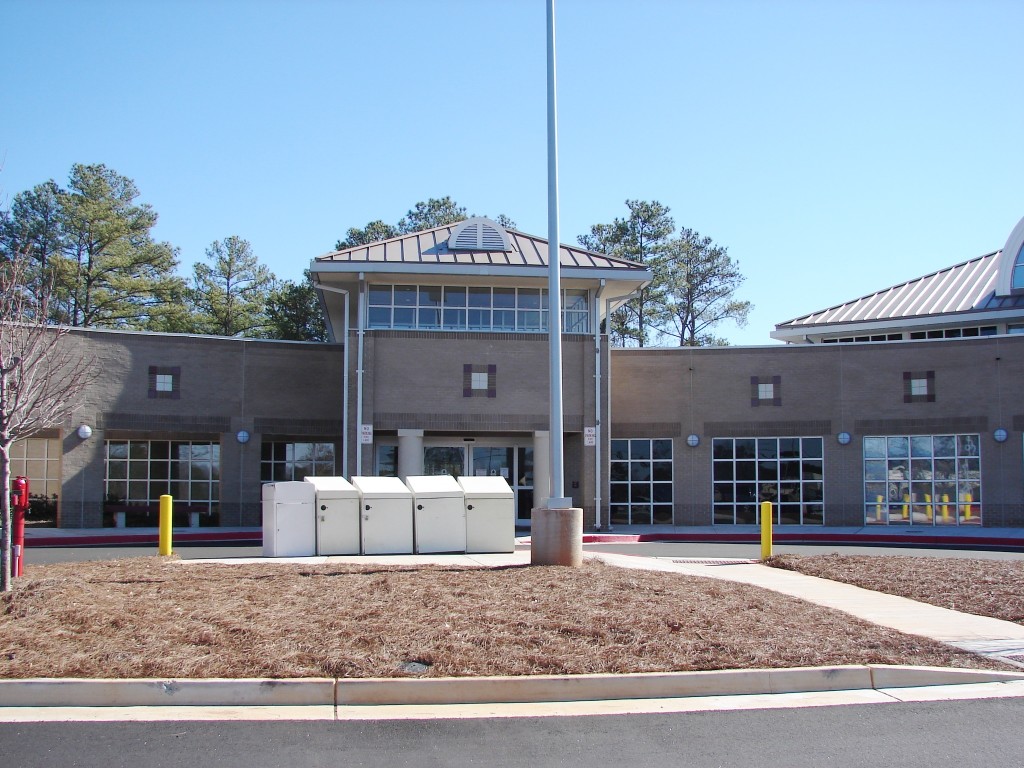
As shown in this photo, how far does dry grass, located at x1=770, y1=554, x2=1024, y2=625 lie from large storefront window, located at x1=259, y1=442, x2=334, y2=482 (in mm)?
15690

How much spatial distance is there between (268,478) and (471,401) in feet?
23.1

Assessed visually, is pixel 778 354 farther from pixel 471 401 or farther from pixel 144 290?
pixel 144 290

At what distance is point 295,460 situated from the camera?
94.8ft

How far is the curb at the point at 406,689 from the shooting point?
7.71m

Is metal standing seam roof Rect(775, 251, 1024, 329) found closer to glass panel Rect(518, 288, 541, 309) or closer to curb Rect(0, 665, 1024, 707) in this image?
glass panel Rect(518, 288, 541, 309)

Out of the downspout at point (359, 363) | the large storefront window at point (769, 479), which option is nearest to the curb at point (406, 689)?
the downspout at point (359, 363)

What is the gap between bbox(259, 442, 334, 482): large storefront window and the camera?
93.8 ft

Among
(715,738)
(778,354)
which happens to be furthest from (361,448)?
(715,738)

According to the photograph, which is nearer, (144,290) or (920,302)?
(920,302)

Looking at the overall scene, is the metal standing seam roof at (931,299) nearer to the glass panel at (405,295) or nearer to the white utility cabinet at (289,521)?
the glass panel at (405,295)

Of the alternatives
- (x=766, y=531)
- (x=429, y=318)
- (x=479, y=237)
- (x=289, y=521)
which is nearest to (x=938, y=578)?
(x=766, y=531)

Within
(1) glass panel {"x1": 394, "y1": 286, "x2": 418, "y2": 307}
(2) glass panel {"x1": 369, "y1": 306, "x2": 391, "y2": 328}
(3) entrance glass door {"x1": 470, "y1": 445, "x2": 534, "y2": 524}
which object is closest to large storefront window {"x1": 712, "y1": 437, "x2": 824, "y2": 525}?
(3) entrance glass door {"x1": 470, "y1": 445, "x2": 534, "y2": 524}

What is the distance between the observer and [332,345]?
28.4 meters

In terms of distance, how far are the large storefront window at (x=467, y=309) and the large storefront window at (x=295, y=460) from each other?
16.7ft
